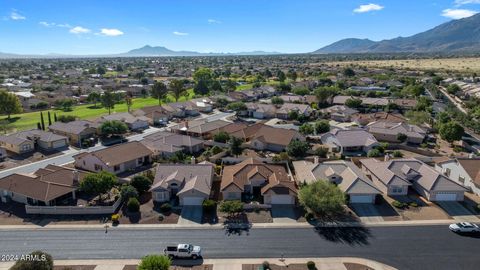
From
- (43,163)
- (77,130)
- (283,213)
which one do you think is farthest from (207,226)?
(77,130)

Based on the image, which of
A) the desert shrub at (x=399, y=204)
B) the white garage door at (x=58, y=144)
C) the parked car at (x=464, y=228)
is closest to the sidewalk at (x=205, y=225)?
the parked car at (x=464, y=228)

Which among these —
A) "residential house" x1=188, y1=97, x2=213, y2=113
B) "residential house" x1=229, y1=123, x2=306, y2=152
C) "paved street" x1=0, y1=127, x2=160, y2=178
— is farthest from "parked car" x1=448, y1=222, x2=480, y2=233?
"residential house" x1=188, y1=97, x2=213, y2=113

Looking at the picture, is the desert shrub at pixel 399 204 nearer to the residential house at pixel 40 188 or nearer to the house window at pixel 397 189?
the house window at pixel 397 189

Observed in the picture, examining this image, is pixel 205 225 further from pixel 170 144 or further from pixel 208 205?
pixel 170 144

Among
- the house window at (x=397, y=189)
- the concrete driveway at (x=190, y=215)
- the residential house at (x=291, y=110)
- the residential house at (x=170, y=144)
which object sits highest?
the residential house at (x=291, y=110)

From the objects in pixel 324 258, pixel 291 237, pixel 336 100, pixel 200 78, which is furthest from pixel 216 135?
pixel 200 78

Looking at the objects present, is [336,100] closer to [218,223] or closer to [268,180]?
[268,180]

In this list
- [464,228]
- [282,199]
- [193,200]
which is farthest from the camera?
[282,199]

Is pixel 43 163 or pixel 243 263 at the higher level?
pixel 43 163
